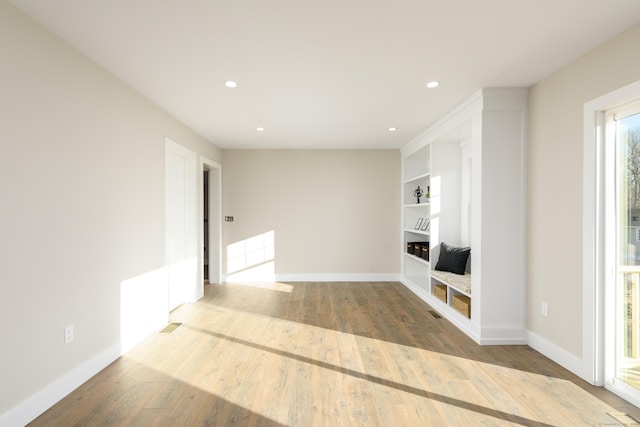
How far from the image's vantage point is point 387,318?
13.4ft

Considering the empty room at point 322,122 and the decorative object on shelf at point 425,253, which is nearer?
the empty room at point 322,122

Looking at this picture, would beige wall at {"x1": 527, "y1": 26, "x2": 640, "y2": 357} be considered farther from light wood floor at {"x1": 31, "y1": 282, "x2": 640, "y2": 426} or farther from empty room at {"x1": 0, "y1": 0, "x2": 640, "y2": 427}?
light wood floor at {"x1": 31, "y1": 282, "x2": 640, "y2": 426}

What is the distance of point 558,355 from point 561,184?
1.47 meters

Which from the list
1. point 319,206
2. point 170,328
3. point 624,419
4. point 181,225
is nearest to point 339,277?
point 319,206

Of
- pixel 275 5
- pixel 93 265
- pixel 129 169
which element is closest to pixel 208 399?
pixel 93 265

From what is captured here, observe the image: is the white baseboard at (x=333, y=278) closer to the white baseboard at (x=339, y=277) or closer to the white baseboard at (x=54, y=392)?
the white baseboard at (x=339, y=277)

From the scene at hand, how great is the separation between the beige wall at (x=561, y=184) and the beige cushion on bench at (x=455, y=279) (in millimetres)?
621

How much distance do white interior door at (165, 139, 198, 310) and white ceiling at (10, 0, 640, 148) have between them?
102cm

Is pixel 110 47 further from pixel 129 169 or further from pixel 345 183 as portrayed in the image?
pixel 345 183

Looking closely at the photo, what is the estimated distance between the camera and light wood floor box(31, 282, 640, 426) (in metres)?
2.10

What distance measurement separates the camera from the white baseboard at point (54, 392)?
6.29 feet

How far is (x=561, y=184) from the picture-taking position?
2842 millimetres

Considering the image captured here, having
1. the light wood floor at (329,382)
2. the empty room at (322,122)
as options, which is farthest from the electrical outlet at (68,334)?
the light wood floor at (329,382)

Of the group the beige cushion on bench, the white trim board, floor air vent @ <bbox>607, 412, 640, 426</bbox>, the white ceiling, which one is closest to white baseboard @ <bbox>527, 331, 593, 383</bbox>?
the white trim board
